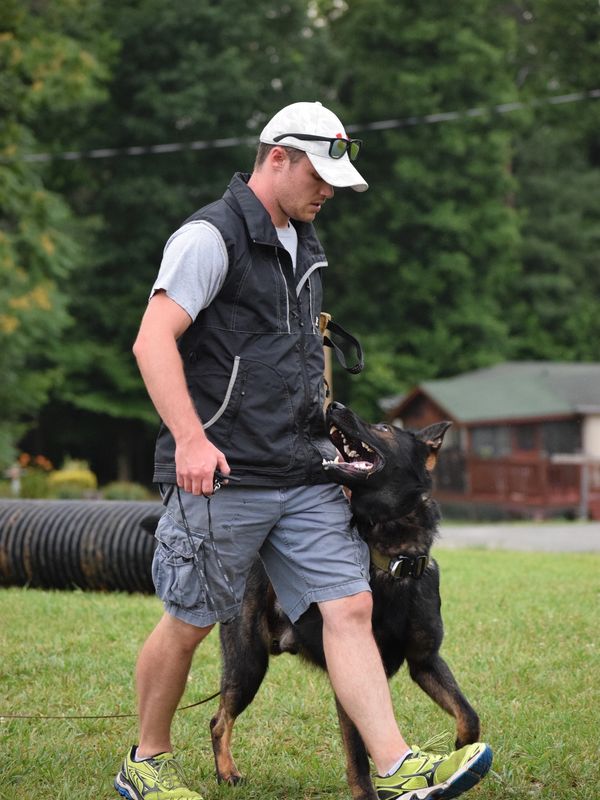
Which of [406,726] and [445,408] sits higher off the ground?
[445,408]

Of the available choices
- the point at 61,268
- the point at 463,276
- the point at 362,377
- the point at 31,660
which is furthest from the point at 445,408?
the point at 31,660

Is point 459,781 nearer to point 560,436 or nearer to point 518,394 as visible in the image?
point 518,394

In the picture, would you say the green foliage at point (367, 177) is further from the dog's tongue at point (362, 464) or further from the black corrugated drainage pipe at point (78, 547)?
the dog's tongue at point (362, 464)

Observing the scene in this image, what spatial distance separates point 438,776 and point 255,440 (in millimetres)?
1157

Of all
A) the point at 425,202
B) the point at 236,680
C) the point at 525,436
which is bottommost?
the point at 236,680

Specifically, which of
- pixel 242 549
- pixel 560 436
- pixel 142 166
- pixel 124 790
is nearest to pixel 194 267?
pixel 242 549

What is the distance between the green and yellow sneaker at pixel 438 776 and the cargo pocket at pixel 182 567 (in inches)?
32.1

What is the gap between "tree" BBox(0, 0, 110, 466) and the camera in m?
21.4

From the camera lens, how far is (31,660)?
19.4 feet

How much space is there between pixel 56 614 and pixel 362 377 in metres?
29.9

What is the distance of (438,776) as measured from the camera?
335 cm

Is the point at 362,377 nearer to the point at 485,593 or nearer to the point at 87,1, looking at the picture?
the point at 87,1

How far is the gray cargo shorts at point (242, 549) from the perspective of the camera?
3.64 m

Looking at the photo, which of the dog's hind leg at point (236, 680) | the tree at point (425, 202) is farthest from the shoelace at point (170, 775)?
the tree at point (425, 202)
